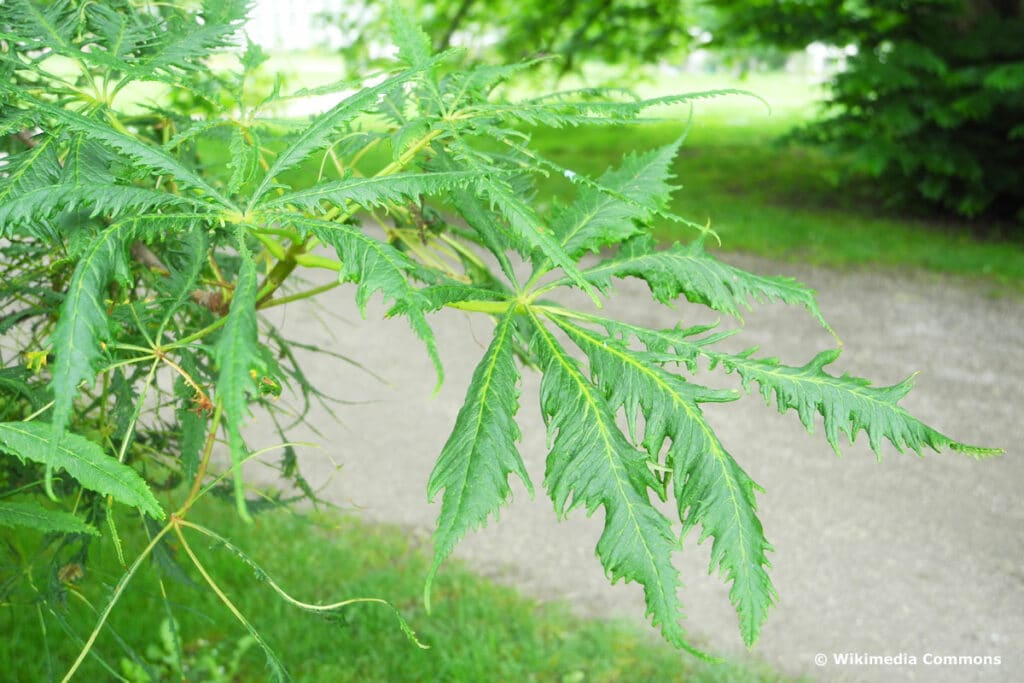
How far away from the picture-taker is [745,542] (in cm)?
84

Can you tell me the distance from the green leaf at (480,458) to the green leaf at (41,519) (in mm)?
417

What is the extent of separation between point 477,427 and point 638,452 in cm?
16

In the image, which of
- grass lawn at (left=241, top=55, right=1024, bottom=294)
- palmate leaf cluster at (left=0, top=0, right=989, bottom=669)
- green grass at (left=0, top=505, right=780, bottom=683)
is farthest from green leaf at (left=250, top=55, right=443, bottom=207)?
grass lawn at (left=241, top=55, right=1024, bottom=294)

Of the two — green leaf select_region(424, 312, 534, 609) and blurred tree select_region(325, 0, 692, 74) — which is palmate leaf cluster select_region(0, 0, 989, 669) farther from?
blurred tree select_region(325, 0, 692, 74)

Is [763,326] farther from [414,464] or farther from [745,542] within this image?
[745,542]

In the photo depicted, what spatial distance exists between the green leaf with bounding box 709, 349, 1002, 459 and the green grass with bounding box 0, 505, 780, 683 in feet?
7.96

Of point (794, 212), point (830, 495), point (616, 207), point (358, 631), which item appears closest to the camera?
point (616, 207)

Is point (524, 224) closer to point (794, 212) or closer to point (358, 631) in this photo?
point (358, 631)

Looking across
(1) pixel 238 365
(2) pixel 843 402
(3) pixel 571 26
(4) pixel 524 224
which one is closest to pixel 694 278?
A: (2) pixel 843 402

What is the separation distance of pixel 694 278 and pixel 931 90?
8.74 m

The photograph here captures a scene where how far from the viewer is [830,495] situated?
4.92 metres

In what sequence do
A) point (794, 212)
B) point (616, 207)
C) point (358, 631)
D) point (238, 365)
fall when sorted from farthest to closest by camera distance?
point (794, 212), point (358, 631), point (616, 207), point (238, 365)

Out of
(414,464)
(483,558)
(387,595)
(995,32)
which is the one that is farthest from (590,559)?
(995,32)

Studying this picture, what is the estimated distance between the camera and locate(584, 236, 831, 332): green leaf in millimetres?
1093
